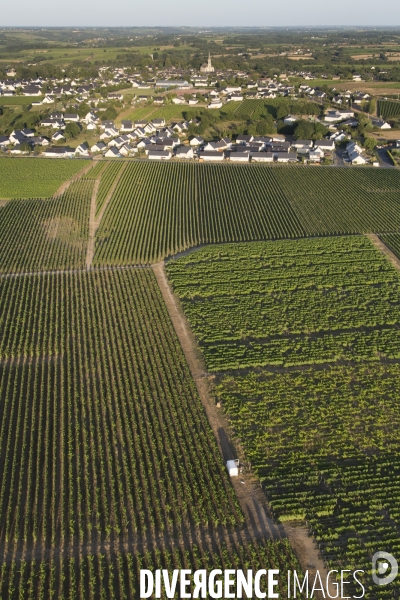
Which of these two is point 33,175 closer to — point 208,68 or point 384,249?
point 384,249

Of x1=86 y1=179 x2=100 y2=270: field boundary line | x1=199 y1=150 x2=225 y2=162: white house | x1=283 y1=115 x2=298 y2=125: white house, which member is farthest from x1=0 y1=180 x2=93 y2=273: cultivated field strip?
x1=283 y1=115 x2=298 y2=125: white house

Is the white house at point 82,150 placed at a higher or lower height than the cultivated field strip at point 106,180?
higher

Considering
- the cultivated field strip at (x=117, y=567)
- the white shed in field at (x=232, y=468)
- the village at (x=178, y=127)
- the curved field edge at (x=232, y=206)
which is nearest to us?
the cultivated field strip at (x=117, y=567)

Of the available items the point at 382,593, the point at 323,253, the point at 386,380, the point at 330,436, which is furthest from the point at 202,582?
the point at 323,253

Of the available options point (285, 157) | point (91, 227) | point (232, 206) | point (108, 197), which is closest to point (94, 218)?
point (91, 227)

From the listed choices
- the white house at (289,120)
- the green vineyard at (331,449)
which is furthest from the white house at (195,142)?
the green vineyard at (331,449)

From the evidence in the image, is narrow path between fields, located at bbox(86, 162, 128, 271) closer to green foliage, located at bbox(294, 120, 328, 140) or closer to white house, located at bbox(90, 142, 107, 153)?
white house, located at bbox(90, 142, 107, 153)

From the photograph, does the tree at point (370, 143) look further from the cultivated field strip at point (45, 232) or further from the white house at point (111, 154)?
the cultivated field strip at point (45, 232)

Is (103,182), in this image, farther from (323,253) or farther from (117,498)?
(117,498)
